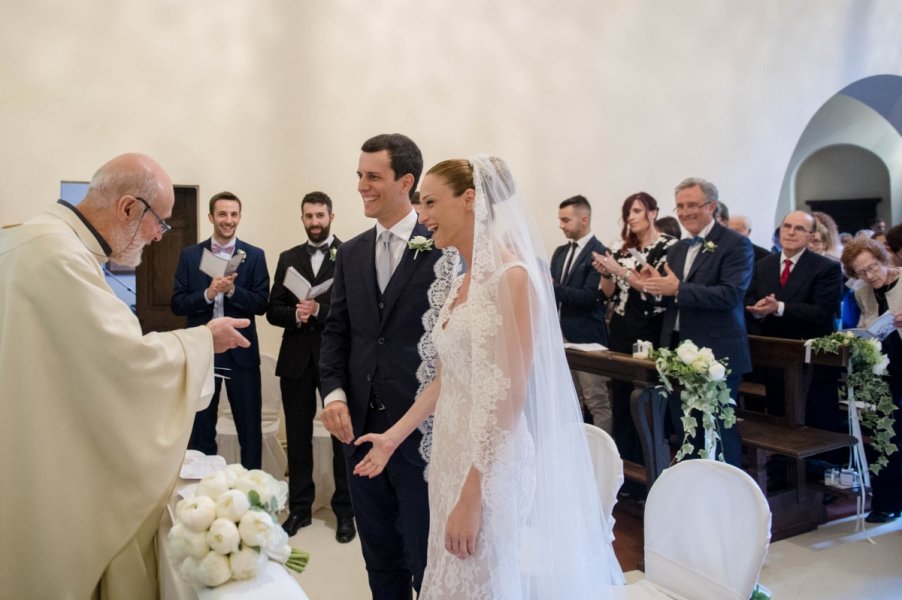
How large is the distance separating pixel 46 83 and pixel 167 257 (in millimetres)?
1422

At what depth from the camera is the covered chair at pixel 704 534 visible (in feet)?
6.47

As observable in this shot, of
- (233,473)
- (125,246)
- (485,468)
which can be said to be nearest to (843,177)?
(485,468)

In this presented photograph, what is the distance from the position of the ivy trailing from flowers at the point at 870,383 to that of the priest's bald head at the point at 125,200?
366 centimetres

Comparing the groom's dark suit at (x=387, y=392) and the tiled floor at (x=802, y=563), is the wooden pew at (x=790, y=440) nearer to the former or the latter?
the tiled floor at (x=802, y=563)

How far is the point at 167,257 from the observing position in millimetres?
5266

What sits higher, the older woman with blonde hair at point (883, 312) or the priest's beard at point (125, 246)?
the priest's beard at point (125, 246)

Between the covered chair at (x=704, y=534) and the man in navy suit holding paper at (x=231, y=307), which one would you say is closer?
the covered chair at (x=704, y=534)

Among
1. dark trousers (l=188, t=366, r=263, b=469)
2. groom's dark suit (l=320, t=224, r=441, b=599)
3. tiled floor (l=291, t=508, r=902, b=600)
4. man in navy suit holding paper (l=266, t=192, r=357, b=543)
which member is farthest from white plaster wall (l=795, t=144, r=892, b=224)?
groom's dark suit (l=320, t=224, r=441, b=599)

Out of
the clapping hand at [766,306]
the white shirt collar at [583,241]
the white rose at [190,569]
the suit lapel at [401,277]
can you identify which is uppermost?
the white shirt collar at [583,241]

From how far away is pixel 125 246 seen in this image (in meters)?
2.23

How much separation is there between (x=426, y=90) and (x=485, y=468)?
15.5 feet

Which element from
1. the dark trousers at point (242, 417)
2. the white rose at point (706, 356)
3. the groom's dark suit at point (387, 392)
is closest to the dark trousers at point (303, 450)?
the dark trousers at point (242, 417)

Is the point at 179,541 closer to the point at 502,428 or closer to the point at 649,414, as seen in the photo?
the point at 502,428

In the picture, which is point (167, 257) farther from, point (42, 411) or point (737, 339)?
point (737, 339)
